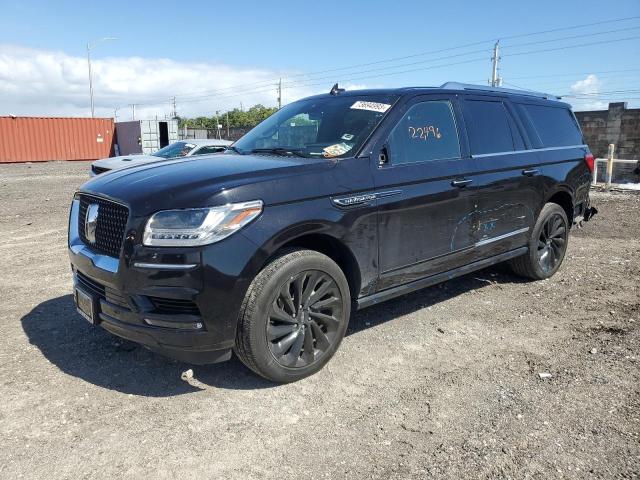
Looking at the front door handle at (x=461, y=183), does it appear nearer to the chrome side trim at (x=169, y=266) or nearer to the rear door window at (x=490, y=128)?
the rear door window at (x=490, y=128)

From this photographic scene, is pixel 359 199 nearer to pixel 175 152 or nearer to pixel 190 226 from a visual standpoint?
pixel 190 226

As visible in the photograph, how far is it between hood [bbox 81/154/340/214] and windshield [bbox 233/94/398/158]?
9.4 inches

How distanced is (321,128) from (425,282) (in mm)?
1505

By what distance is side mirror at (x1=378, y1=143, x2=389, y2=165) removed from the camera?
378 centimetres

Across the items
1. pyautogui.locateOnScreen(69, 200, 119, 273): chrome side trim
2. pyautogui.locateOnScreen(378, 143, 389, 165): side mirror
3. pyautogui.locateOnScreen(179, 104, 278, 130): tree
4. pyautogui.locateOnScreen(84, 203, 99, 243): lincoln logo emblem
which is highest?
pyautogui.locateOnScreen(179, 104, 278, 130): tree

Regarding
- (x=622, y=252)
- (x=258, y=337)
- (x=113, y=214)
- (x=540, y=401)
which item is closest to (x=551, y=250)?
(x=622, y=252)

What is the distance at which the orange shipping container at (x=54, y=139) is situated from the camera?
1220 inches

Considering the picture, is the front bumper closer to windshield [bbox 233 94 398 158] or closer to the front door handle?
windshield [bbox 233 94 398 158]

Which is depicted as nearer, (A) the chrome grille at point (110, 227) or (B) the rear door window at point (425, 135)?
(A) the chrome grille at point (110, 227)

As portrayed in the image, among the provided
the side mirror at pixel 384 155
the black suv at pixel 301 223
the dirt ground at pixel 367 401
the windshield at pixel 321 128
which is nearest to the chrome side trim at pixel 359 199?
the black suv at pixel 301 223

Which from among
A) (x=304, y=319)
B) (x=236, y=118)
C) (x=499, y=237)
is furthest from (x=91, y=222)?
(x=236, y=118)

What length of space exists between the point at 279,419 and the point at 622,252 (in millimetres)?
6089

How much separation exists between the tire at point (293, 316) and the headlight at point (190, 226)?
0.39m

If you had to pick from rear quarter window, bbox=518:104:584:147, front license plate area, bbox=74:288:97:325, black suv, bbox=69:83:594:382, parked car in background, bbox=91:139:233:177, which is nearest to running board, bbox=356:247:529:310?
black suv, bbox=69:83:594:382
